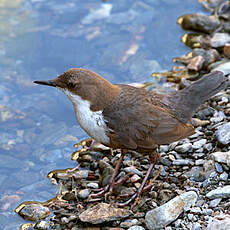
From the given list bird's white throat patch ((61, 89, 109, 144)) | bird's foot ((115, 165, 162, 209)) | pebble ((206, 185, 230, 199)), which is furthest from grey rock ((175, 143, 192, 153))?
bird's white throat patch ((61, 89, 109, 144))

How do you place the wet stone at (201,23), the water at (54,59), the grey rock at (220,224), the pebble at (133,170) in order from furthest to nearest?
1. the wet stone at (201,23)
2. the water at (54,59)
3. the pebble at (133,170)
4. the grey rock at (220,224)

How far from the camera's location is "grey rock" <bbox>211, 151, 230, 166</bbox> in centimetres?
439

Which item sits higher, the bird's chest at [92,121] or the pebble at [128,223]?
the bird's chest at [92,121]

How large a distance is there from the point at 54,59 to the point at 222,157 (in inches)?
147

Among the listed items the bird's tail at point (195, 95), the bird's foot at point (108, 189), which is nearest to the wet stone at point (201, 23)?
the bird's tail at point (195, 95)

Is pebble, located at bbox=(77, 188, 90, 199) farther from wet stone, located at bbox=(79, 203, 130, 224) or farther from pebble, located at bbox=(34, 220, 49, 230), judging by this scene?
pebble, located at bbox=(34, 220, 49, 230)

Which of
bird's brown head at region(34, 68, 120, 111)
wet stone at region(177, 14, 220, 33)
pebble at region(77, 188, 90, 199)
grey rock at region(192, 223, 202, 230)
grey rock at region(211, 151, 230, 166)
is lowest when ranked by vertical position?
pebble at region(77, 188, 90, 199)

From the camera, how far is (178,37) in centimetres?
771

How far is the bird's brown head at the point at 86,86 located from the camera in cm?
432

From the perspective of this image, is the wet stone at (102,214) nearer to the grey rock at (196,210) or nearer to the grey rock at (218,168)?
the grey rock at (196,210)

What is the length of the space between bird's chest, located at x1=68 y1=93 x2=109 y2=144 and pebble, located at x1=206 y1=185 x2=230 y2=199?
1140 millimetres

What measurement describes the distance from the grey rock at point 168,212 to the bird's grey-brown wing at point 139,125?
0.66 m

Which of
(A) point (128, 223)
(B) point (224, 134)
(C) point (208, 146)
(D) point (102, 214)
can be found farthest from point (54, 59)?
(A) point (128, 223)

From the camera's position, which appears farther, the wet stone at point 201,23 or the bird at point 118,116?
the wet stone at point 201,23
